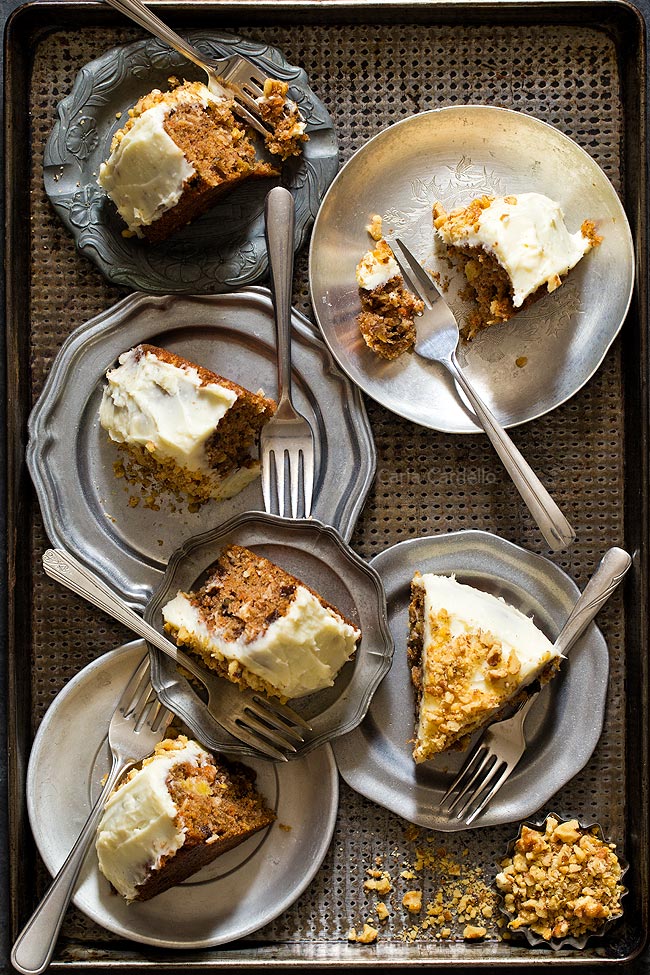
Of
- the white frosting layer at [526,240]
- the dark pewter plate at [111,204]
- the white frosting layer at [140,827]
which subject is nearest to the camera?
the white frosting layer at [140,827]

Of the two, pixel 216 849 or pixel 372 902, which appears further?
pixel 372 902

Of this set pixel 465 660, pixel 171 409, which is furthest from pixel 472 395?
pixel 171 409

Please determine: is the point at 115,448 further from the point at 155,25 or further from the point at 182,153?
the point at 155,25

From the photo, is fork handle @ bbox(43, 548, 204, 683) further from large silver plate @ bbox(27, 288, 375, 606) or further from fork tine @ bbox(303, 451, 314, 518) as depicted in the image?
fork tine @ bbox(303, 451, 314, 518)

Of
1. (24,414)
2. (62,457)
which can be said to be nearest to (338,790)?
(62,457)

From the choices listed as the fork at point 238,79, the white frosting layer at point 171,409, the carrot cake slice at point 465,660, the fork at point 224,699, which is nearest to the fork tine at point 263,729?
the fork at point 224,699

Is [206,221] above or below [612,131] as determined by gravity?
below

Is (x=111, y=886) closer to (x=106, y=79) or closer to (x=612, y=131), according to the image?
(x=106, y=79)

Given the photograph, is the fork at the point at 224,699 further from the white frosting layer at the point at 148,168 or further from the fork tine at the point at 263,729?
the white frosting layer at the point at 148,168
